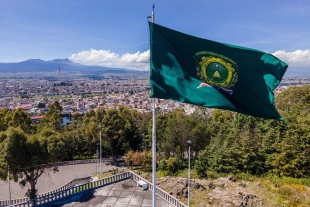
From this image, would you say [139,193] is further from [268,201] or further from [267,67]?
[267,67]

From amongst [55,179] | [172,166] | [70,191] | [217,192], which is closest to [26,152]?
[70,191]

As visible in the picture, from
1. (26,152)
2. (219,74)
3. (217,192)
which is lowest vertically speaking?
(217,192)

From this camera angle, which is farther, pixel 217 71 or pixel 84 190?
pixel 84 190

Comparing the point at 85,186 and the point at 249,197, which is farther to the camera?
the point at 249,197

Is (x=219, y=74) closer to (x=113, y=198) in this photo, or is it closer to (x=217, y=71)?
(x=217, y=71)

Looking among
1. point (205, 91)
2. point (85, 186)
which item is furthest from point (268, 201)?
point (205, 91)
